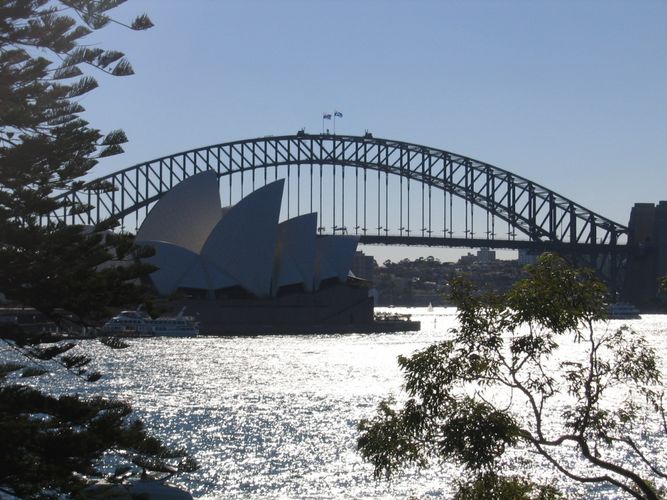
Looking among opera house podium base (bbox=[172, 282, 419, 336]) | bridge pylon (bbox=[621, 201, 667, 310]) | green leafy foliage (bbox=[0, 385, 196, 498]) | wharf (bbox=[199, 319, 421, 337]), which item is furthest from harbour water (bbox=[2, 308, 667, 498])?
bridge pylon (bbox=[621, 201, 667, 310])

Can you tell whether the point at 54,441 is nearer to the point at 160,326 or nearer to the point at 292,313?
the point at 160,326

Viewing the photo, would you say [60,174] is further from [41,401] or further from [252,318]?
[252,318]

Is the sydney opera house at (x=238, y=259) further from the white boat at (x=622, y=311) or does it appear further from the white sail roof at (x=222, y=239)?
the white boat at (x=622, y=311)

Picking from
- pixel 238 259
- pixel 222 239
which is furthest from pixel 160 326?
pixel 222 239

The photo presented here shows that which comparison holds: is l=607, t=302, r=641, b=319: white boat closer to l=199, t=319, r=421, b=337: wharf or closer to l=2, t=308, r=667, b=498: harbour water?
l=199, t=319, r=421, b=337: wharf

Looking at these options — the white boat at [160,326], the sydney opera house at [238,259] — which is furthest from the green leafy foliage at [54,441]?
the white boat at [160,326]

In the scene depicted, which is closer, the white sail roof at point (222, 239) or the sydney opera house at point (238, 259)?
the white sail roof at point (222, 239)
